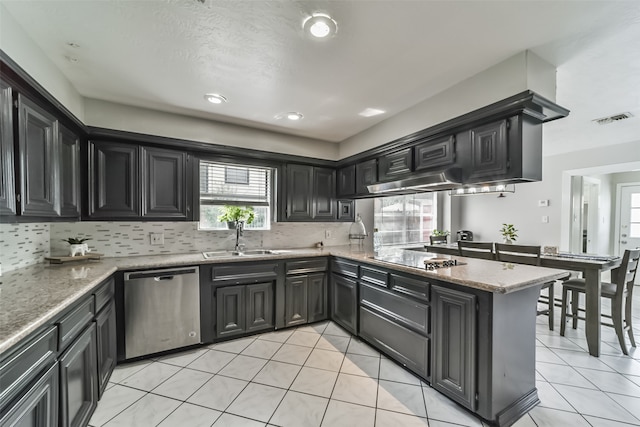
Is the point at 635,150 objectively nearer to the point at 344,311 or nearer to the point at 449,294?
the point at 449,294

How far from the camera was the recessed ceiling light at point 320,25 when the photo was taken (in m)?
1.50

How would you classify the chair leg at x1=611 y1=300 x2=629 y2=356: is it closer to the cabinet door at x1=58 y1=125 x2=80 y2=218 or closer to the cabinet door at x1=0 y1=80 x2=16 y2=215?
the cabinet door at x1=0 y1=80 x2=16 y2=215

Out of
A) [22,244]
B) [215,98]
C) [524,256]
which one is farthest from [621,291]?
[22,244]

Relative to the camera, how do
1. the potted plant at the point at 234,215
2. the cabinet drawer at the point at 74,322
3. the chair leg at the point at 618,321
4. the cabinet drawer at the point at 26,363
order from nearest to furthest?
the cabinet drawer at the point at 26,363, the cabinet drawer at the point at 74,322, the chair leg at the point at 618,321, the potted plant at the point at 234,215

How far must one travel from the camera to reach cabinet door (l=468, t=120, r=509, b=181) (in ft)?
6.44

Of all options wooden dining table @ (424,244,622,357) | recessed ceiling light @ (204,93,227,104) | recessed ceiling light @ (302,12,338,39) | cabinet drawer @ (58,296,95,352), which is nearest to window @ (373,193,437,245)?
wooden dining table @ (424,244,622,357)

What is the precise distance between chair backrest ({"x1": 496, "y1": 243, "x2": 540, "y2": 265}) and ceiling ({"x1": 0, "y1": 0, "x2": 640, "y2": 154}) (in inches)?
61.1

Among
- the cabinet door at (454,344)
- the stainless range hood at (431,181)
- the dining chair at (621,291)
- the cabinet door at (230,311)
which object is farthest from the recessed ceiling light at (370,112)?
the dining chair at (621,291)

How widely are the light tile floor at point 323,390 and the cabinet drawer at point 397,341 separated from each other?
103mm

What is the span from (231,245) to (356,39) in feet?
8.74

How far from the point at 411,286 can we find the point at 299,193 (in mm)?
1978

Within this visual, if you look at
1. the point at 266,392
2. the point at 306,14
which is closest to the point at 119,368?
the point at 266,392

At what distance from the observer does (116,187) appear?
8.48ft

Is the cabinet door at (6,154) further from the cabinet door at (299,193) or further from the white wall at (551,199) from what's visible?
the white wall at (551,199)
